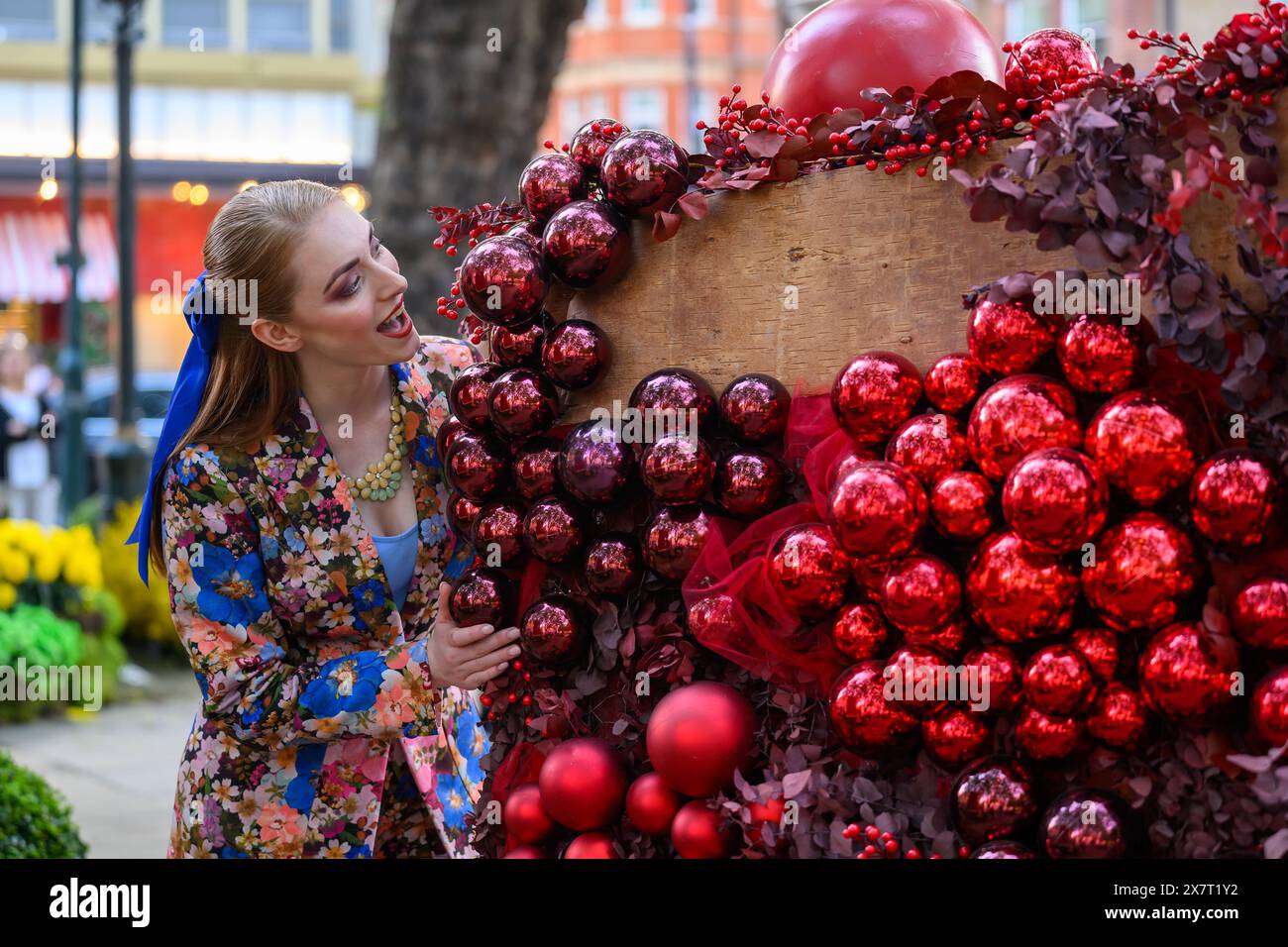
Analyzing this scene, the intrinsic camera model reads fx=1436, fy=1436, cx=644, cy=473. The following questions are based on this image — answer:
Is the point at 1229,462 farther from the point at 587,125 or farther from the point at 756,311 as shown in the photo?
the point at 587,125

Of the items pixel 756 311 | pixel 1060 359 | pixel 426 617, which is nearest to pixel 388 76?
pixel 426 617

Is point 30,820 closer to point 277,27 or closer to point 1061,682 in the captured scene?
point 1061,682

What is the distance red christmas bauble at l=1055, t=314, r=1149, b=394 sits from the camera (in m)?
1.67

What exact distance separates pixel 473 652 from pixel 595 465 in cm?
37

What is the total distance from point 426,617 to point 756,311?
3.01 feet

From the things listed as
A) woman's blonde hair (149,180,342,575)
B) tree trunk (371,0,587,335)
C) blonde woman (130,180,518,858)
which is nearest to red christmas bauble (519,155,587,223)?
blonde woman (130,180,518,858)

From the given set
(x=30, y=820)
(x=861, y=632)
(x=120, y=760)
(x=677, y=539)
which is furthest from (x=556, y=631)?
(x=120, y=760)

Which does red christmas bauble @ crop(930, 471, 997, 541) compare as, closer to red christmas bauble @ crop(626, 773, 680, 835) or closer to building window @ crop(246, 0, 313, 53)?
red christmas bauble @ crop(626, 773, 680, 835)

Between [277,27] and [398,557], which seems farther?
[277,27]

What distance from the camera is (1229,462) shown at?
1.58 m

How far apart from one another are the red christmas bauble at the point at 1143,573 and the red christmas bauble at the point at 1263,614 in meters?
0.06

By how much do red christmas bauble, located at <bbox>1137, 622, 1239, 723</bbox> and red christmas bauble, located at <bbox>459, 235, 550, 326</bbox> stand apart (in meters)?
1.03

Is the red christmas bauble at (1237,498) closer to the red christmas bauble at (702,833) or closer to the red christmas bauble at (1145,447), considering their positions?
the red christmas bauble at (1145,447)

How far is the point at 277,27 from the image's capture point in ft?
81.7
